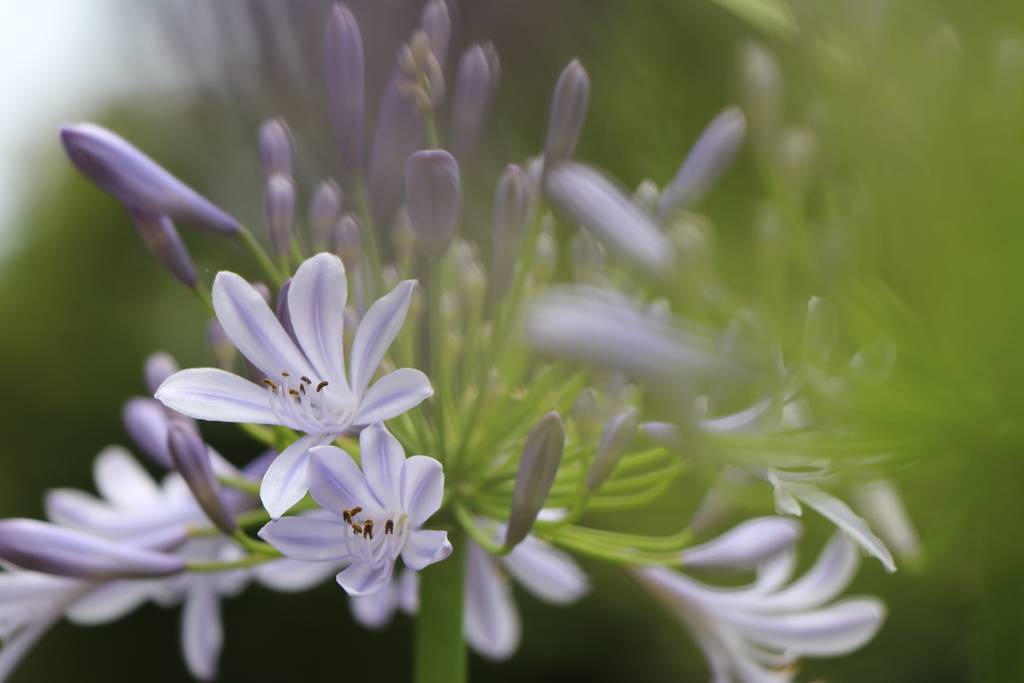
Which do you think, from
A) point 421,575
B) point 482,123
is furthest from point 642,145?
point 421,575

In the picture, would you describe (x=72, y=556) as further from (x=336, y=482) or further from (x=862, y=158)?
(x=862, y=158)

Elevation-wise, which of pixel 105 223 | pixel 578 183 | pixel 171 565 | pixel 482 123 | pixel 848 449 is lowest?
pixel 171 565

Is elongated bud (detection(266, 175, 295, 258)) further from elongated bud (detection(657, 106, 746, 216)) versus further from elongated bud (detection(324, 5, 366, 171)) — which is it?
elongated bud (detection(657, 106, 746, 216))

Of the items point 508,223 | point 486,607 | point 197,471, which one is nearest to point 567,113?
point 508,223

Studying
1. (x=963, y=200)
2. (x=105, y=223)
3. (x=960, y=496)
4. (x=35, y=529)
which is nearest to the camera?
(x=963, y=200)

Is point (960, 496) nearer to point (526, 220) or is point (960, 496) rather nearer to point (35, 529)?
point (526, 220)

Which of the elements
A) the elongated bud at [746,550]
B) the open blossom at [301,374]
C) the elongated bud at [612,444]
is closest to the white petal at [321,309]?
the open blossom at [301,374]
